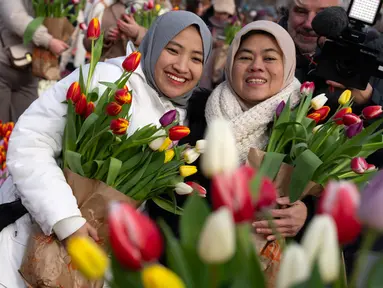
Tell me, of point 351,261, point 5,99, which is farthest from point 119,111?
point 5,99

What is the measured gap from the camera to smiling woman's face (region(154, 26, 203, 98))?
2.11 meters

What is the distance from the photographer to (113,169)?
1.72m

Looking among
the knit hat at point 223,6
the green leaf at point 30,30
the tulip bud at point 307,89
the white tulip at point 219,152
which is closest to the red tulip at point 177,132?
the tulip bud at point 307,89

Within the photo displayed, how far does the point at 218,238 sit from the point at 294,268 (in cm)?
9

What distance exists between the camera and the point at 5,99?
387 centimetres

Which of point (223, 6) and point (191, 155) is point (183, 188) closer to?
point (191, 155)

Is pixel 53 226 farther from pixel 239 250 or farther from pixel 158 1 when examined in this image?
pixel 158 1

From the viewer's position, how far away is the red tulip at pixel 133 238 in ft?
2.10

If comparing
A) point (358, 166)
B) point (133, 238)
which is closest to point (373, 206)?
point (133, 238)

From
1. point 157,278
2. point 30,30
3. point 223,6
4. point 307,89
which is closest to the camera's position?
point 157,278

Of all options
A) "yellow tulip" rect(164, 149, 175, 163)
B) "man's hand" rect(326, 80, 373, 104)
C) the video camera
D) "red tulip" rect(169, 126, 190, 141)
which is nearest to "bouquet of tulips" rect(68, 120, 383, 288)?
"red tulip" rect(169, 126, 190, 141)

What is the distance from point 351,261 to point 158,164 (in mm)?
828

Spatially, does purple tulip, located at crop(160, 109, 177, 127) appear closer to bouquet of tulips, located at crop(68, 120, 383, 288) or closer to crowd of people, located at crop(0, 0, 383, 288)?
crowd of people, located at crop(0, 0, 383, 288)

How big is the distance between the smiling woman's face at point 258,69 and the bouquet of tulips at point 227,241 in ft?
4.56
